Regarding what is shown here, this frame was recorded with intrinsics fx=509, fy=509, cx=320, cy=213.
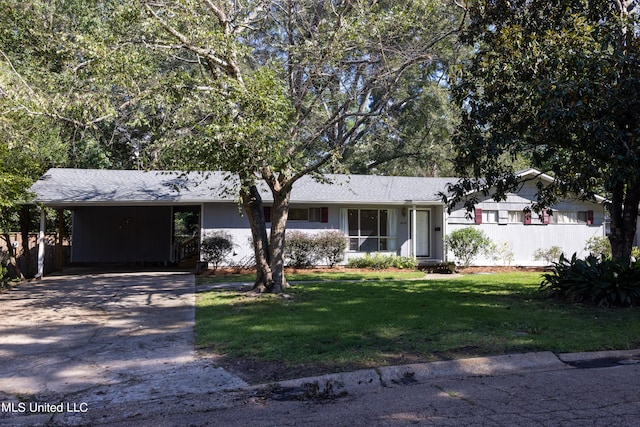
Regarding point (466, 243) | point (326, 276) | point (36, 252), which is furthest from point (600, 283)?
point (36, 252)

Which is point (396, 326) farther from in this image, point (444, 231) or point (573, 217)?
point (573, 217)

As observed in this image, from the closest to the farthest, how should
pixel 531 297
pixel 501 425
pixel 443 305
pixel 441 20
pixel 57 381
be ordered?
pixel 501 425
pixel 57 381
pixel 443 305
pixel 531 297
pixel 441 20

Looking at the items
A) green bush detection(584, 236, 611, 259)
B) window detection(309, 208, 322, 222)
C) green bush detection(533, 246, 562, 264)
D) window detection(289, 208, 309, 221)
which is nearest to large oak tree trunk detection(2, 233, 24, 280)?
window detection(289, 208, 309, 221)

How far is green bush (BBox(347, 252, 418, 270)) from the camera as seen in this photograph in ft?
65.8

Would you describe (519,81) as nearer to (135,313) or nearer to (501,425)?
(501,425)

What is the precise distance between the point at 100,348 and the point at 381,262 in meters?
13.4

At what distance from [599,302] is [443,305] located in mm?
3105

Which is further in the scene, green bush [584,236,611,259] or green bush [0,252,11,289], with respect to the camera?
green bush [584,236,611,259]

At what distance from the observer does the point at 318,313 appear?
10.1 meters

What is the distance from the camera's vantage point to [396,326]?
28.8ft

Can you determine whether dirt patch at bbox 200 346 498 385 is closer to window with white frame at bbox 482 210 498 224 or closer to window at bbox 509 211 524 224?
window with white frame at bbox 482 210 498 224

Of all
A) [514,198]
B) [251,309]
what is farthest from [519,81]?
[514,198]

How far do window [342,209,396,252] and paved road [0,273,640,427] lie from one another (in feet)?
42.1

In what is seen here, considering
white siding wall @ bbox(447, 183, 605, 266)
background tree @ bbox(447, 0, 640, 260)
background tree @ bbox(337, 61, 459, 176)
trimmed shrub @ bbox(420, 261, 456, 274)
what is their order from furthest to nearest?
background tree @ bbox(337, 61, 459, 176), white siding wall @ bbox(447, 183, 605, 266), trimmed shrub @ bbox(420, 261, 456, 274), background tree @ bbox(447, 0, 640, 260)
